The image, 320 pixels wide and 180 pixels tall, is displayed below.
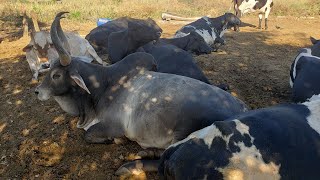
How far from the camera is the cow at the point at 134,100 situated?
3.91 m

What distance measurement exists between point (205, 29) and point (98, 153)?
676cm

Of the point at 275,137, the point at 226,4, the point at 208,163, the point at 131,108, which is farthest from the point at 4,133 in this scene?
the point at 226,4

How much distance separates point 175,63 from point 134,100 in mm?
1702

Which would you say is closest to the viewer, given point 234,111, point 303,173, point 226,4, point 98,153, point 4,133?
point 303,173

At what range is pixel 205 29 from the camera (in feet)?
33.5

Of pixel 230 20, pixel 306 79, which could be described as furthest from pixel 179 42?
pixel 230 20

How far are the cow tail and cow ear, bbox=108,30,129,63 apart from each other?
11.1 ft

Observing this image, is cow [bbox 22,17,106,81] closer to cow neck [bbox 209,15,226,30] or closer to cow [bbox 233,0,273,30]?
cow neck [bbox 209,15,226,30]

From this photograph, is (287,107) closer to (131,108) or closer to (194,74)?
(131,108)

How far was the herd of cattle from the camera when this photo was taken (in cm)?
257

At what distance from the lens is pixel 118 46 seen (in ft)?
22.9

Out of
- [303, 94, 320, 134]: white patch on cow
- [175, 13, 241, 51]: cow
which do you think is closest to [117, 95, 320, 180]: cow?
[303, 94, 320, 134]: white patch on cow

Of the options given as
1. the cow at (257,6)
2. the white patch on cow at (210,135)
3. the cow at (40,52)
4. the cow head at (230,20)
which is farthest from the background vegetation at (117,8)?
the white patch on cow at (210,135)

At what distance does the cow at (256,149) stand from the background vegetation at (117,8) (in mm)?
13715
